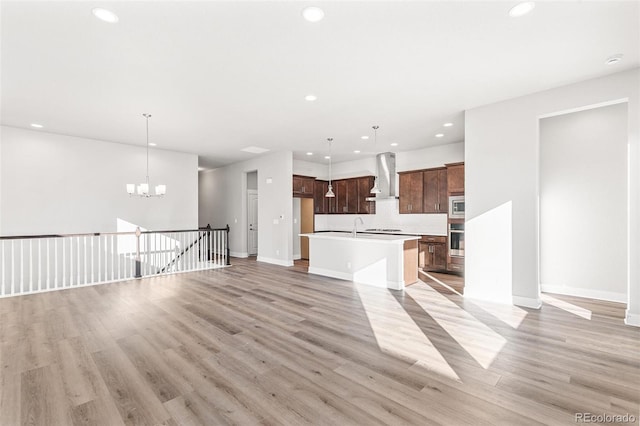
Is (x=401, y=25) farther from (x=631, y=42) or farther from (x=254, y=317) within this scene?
(x=254, y=317)

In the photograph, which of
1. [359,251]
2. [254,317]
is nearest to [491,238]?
[359,251]

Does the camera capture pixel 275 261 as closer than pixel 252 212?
Yes

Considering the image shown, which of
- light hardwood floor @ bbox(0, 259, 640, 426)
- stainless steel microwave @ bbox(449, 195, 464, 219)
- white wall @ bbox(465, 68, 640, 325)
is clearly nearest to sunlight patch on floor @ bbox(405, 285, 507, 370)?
light hardwood floor @ bbox(0, 259, 640, 426)

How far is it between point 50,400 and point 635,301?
5.95 m

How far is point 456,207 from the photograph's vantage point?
6672mm

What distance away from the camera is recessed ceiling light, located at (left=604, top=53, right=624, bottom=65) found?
10.5 feet

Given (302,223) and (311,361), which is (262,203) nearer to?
(302,223)

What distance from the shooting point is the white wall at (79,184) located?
575 centimetres

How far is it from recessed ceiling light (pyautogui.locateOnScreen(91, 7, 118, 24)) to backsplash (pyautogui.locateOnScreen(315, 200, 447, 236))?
282 inches

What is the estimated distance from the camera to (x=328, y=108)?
4.72 metres

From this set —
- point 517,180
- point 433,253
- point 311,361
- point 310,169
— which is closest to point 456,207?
point 433,253

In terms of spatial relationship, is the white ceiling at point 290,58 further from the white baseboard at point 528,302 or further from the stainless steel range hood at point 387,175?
the white baseboard at point 528,302

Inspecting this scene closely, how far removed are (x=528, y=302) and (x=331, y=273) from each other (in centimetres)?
356

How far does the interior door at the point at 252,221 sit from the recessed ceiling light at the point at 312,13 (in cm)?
762
